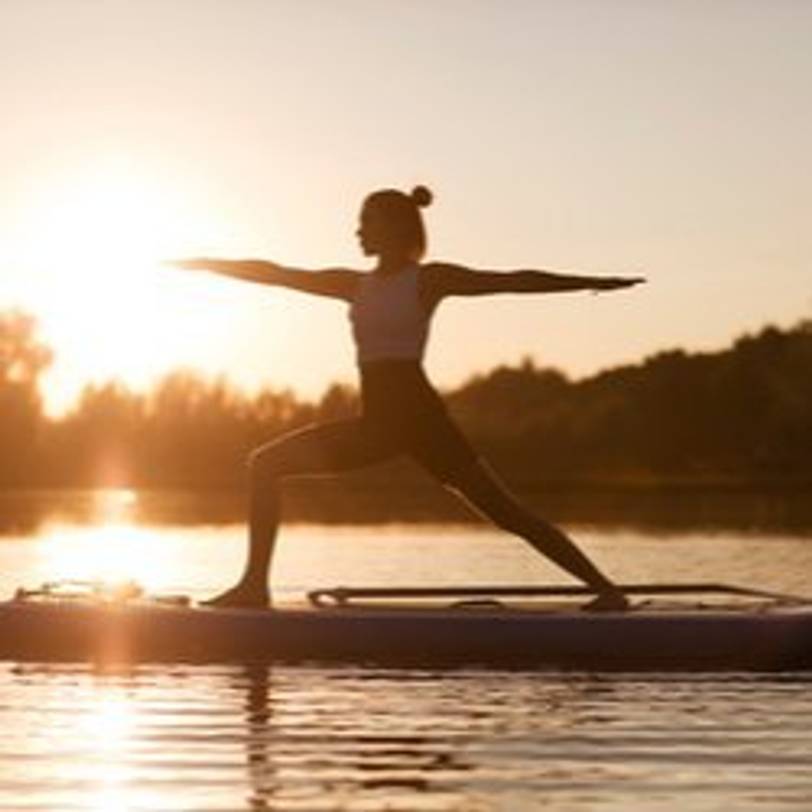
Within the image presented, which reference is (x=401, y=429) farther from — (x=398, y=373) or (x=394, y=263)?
(x=394, y=263)

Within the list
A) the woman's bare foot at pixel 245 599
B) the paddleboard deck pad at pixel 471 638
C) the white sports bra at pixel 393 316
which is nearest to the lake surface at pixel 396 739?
the paddleboard deck pad at pixel 471 638

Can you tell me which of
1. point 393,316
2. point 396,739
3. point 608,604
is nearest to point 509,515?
point 608,604

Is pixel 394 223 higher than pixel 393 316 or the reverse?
higher

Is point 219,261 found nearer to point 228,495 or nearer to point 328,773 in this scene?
point 328,773

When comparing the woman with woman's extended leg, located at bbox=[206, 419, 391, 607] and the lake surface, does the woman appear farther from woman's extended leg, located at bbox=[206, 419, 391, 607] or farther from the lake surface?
the lake surface

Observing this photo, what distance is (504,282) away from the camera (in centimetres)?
1614

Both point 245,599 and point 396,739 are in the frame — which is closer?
point 396,739

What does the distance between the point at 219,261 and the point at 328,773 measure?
215 inches

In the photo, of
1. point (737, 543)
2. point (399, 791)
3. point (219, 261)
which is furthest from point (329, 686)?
point (737, 543)

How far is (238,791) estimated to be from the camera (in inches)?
439

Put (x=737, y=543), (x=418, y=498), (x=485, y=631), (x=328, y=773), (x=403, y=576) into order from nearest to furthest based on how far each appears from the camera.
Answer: (x=328, y=773), (x=485, y=631), (x=403, y=576), (x=737, y=543), (x=418, y=498)

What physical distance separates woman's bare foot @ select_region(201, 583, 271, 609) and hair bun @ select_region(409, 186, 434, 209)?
233 centimetres

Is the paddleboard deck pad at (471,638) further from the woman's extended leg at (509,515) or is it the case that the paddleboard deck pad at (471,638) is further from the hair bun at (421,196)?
the hair bun at (421,196)

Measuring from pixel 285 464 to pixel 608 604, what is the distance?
195 cm
